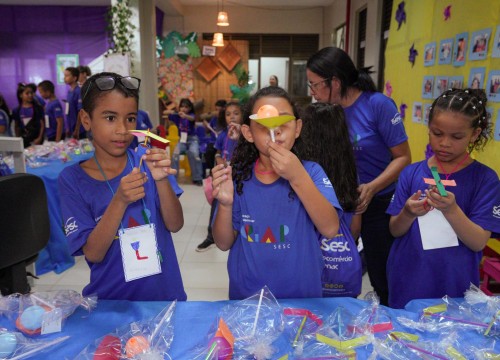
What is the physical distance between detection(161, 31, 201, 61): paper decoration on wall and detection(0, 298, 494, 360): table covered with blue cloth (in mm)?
9509

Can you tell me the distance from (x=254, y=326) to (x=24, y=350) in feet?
1.87

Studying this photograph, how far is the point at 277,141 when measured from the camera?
1230 mm

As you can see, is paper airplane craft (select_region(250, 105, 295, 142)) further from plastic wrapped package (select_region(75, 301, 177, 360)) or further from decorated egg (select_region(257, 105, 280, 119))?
plastic wrapped package (select_region(75, 301, 177, 360))

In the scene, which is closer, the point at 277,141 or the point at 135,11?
the point at 277,141

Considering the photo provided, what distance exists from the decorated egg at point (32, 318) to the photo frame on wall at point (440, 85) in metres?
3.32

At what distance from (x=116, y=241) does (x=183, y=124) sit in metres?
5.77

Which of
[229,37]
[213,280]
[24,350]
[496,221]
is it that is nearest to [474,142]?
[496,221]

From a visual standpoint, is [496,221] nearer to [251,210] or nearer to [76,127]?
[251,210]

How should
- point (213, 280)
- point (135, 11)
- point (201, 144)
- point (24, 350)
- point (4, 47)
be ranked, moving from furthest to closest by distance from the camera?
1. point (4, 47)
2. point (201, 144)
3. point (135, 11)
4. point (213, 280)
5. point (24, 350)

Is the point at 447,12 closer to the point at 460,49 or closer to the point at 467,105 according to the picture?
the point at 460,49

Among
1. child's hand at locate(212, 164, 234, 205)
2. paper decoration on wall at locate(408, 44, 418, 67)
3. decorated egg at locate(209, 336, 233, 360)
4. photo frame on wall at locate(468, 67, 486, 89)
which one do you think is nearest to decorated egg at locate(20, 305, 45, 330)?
decorated egg at locate(209, 336, 233, 360)

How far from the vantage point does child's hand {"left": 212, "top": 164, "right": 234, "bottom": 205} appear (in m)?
1.23

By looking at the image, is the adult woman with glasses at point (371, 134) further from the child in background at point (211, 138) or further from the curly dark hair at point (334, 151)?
the child in background at point (211, 138)

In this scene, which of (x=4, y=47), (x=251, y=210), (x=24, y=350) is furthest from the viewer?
(x=4, y=47)
